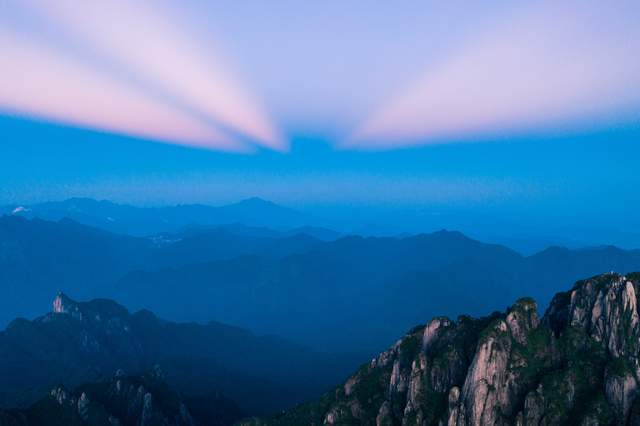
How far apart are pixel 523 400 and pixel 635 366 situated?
105ft

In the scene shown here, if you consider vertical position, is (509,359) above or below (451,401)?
above

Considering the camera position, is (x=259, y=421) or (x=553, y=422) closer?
(x=553, y=422)

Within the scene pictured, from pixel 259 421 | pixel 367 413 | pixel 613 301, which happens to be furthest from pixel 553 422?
pixel 259 421

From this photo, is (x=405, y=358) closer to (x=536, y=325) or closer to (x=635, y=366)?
(x=536, y=325)

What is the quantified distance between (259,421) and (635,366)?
144639 millimetres

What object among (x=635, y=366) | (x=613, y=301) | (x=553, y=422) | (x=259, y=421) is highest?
(x=613, y=301)

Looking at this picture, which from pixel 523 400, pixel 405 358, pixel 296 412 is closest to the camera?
pixel 523 400

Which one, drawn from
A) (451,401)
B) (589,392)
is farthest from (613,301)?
(451,401)

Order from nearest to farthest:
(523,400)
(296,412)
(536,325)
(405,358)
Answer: (523,400) → (536,325) → (405,358) → (296,412)

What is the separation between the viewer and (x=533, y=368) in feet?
439

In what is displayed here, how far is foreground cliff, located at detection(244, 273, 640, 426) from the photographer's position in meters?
123

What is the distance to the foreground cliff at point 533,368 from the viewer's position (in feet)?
405

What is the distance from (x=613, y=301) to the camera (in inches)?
5236

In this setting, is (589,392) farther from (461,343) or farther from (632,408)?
(461,343)
